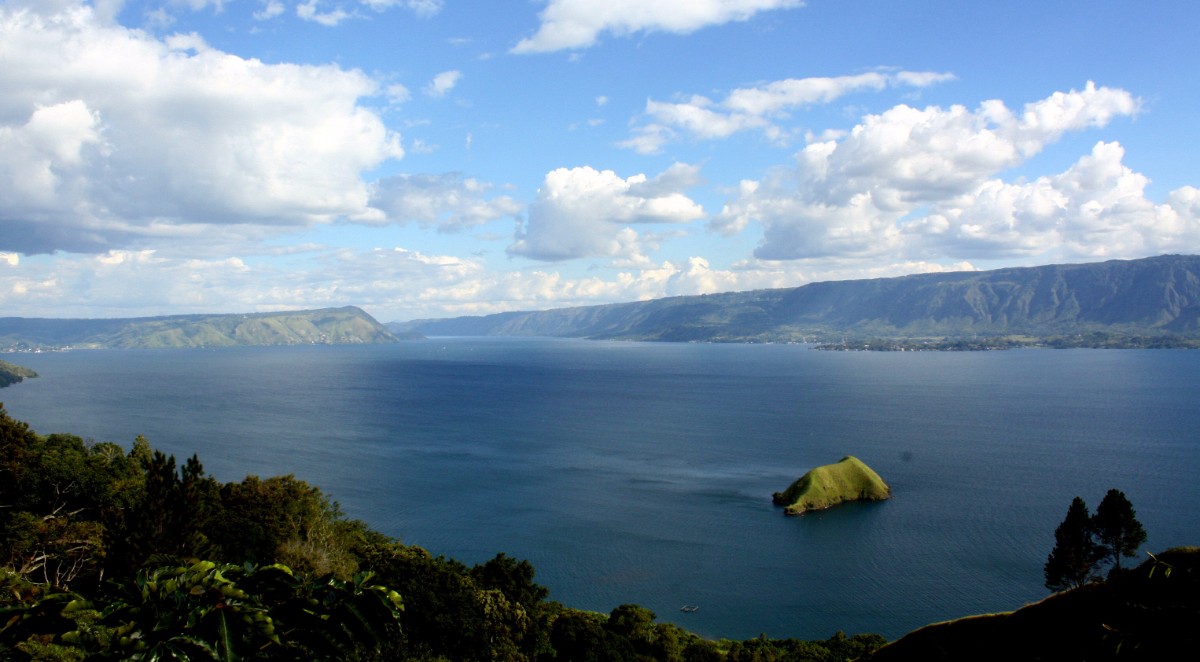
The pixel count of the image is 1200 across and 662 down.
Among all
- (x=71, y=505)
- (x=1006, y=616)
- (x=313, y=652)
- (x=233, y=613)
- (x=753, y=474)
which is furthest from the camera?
(x=753, y=474)

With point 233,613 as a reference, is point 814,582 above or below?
below

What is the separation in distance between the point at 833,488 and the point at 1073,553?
119 ft

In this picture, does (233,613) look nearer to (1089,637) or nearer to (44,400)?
(1089,637)

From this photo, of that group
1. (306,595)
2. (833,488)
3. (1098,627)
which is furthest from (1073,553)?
(306,595)

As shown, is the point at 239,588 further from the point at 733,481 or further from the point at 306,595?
the point at 733,481

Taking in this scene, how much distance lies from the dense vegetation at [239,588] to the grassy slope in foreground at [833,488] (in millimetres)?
38984

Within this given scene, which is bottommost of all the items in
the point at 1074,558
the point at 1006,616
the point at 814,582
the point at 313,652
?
the point at 814,582

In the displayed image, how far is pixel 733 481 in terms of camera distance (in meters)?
99.6

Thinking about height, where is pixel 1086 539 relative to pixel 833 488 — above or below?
above

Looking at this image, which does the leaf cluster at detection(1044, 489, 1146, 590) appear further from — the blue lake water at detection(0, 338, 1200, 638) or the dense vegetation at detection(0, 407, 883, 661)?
the dense vegetation at detection(0, 407, 883, 661)

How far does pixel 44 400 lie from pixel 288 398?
6617 cm

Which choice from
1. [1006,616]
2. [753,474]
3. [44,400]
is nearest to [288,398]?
[44,400]

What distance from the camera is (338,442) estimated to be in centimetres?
13175

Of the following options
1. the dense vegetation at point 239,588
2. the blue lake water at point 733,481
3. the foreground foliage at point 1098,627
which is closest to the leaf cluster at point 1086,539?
the blue lake water at point 733,481
